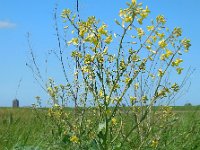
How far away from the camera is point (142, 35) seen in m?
3.58

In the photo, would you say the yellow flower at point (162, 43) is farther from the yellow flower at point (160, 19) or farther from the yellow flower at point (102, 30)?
the yellow flower at point (102, 30)

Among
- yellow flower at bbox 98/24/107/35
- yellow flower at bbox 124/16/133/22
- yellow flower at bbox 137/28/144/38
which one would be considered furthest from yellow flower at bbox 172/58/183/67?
yellow flower at bbox 98/24/107/35

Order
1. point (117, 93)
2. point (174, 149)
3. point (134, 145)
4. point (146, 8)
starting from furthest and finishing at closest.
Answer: point (174, 149), point (134, 145), point (117, 93), point (146, 8)

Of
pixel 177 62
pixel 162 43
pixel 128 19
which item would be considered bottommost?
pixel 177 62

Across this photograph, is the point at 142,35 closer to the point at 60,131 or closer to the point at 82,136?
the point at 82,136

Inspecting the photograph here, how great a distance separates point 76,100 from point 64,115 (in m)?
0.22

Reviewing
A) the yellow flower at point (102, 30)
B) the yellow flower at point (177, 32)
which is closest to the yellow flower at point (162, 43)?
the yellow flower at point (177, 32)

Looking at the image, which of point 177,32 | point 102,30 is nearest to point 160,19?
point 177,32

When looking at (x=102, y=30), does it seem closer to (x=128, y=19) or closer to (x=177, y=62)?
(x=128, y=19)

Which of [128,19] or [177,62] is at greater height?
[128,19]

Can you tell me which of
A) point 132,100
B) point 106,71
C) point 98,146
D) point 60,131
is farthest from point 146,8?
point 60,131

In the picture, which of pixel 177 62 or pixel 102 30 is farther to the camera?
pixel 177 62

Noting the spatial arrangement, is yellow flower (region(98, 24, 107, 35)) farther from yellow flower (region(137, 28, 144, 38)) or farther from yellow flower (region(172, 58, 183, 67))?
yellow flower (region(172, 58, 183, 67))

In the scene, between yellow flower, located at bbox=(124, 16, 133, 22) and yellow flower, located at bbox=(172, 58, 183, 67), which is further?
yellow flower, located at bbox=(172, 58, 183, 67)
